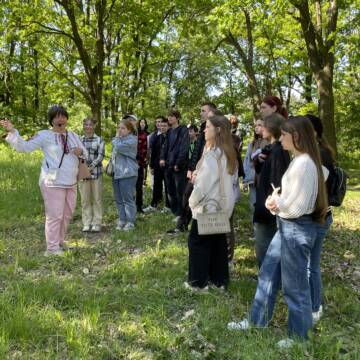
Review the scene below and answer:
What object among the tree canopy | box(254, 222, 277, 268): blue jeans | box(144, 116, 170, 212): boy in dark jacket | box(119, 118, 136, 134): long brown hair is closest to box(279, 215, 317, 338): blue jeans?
box(254, 222, 277, 268): blue jeans

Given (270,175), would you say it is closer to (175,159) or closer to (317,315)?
(317,315)

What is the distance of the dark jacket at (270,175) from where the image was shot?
393cm

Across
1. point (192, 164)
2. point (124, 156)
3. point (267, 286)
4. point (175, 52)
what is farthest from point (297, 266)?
point (175, 52)

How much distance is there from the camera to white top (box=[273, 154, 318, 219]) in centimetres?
323

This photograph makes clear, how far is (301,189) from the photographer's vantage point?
3.23 meters

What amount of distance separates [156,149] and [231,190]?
15.4ft

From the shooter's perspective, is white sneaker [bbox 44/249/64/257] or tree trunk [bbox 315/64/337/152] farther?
tree trunk [bbox 315/64/337/152]

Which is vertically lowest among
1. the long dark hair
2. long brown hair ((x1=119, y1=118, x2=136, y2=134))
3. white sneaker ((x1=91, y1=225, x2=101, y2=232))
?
white sneaker ((x1=91, y1=225, x2=101, y2=232))

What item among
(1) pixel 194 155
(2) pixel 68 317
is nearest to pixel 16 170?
(1) pixel 194 155

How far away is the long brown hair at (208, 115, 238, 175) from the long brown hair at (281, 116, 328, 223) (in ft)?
3.66

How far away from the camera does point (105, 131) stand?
2111 centimetres

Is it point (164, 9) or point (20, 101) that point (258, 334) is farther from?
point (20, 101)

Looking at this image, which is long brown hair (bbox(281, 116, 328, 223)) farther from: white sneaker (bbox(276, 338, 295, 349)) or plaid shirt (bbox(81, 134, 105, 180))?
plaid shirt (bbox(81, 134, 105, 180))

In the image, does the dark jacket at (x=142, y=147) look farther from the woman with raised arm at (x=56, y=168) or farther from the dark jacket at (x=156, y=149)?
the woman with raised arm at (x=56, y=168)
